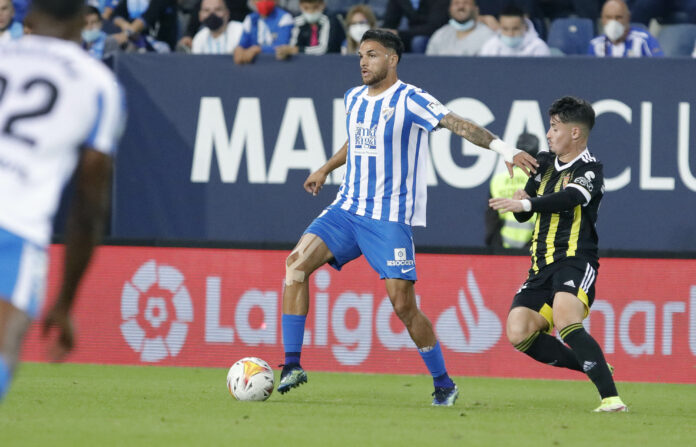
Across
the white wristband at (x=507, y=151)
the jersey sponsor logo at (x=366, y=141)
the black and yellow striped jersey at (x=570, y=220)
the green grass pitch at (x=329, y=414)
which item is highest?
the jersey sponsor logo at (x=366, y=141)

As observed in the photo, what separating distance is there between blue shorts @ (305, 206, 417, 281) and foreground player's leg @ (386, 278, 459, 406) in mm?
81

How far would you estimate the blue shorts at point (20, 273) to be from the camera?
3.60 metres

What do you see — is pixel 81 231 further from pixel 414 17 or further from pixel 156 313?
pixel 414 17

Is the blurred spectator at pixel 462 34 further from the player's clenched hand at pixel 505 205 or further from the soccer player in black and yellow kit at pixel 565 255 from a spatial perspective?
the player's clenched hand at pixel 505 205

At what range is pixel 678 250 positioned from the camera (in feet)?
36.6

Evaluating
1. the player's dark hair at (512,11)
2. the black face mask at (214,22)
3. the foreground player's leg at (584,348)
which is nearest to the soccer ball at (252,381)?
the foreground player's leg at (584,348)

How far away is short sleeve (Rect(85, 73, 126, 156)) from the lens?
12.2ft

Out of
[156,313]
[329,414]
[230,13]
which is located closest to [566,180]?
[329,414]

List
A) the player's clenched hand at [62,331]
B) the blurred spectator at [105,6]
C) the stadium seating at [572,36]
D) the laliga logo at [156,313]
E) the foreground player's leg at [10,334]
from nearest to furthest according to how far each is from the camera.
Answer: the foreground player's leg at [10,334]
the player's clenched hand at [62,331]
the laliga logo at [156,313]
the stadium seating at [572,36]
the blurred spectator at [105,6]

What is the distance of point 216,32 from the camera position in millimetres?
12820

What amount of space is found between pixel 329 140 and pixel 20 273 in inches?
323

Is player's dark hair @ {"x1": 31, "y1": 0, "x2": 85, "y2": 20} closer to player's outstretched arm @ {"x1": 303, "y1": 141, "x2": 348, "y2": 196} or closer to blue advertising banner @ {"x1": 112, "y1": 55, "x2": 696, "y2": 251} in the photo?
player's outstretched arm @ {"x1": 303, "y1": 141, "x2": 348, "y2": 196}

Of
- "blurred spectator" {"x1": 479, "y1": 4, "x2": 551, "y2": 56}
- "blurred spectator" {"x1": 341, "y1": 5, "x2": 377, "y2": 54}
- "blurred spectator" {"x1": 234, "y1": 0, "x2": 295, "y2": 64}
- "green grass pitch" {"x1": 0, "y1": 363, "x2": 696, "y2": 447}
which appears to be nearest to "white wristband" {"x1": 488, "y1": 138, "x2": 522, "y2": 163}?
"green grass pitch" {"x1": 0, "y1": 363, "x2": 696, "y2": 447}

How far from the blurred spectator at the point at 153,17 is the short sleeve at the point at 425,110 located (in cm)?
626
